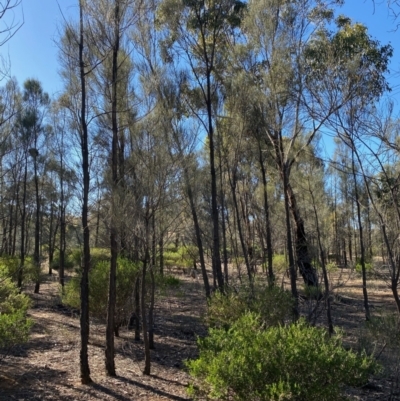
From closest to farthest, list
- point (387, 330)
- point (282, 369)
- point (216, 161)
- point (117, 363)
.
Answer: point (282, 369) → point (387, 330) → point (117, 363) → point (216, 161)

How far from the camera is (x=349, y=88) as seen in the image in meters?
6.48

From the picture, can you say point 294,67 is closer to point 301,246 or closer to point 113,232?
point 113,232

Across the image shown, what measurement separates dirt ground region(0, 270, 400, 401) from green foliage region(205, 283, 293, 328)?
100 cm

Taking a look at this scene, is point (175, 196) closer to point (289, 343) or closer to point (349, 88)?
point (349, 88)

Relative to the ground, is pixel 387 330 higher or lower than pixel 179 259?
lower

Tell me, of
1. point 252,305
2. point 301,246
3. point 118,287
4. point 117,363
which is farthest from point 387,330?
point 301,246

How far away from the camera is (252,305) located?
23.2ft

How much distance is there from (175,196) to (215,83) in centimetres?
424

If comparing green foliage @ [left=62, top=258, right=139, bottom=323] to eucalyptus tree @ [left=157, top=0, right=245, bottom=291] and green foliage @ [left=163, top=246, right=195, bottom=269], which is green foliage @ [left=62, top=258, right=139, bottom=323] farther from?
green foliage @ [left=163, top=246, right=195, bottom=269]

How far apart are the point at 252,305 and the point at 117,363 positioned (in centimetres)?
259

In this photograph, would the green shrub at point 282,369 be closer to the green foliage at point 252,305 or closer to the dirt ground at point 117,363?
the dirt ground at point 117,363

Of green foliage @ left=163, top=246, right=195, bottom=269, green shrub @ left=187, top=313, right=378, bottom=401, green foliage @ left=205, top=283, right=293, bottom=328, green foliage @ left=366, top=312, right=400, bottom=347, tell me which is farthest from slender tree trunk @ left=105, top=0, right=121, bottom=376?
green foliage @ left=163, top=246, right=195, bottom=269

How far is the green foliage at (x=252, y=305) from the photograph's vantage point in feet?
23.0

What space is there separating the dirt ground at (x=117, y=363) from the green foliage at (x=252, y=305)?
1.00m
